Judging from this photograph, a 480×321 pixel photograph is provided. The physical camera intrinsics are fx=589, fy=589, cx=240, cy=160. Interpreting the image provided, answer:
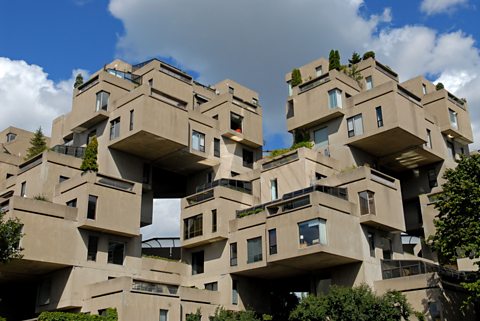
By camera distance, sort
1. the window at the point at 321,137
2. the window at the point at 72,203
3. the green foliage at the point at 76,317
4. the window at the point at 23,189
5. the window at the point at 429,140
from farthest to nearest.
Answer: the window at the point at 321,137 < the window at the point at 429,140 < the window at the point at 23,189 < the window at the point at 72,203 < the green foliage at the point at 76,317

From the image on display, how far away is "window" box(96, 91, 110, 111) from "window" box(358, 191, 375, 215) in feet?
77.2

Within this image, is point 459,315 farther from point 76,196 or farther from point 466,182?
point 76,196

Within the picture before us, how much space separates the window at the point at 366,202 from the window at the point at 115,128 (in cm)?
2058

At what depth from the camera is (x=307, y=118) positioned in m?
54.1

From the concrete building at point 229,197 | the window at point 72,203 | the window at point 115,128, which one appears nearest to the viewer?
the concrete building at point 229,197

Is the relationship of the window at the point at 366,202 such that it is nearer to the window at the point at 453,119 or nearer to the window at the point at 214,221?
the window at the point at 214,221

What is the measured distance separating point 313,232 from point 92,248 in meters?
16.1

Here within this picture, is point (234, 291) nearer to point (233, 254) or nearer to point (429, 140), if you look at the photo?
point (233, 254)

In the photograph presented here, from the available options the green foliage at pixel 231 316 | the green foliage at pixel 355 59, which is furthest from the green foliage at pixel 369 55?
the green foliage at pixel 231 316

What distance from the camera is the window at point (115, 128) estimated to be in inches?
1935

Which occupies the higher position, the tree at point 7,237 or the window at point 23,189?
the window at point 23,189

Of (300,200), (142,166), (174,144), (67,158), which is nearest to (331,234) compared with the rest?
(300,200)

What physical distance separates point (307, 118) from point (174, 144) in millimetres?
12993

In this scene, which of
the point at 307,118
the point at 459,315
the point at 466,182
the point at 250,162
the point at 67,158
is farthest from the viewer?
the point at 250,162
